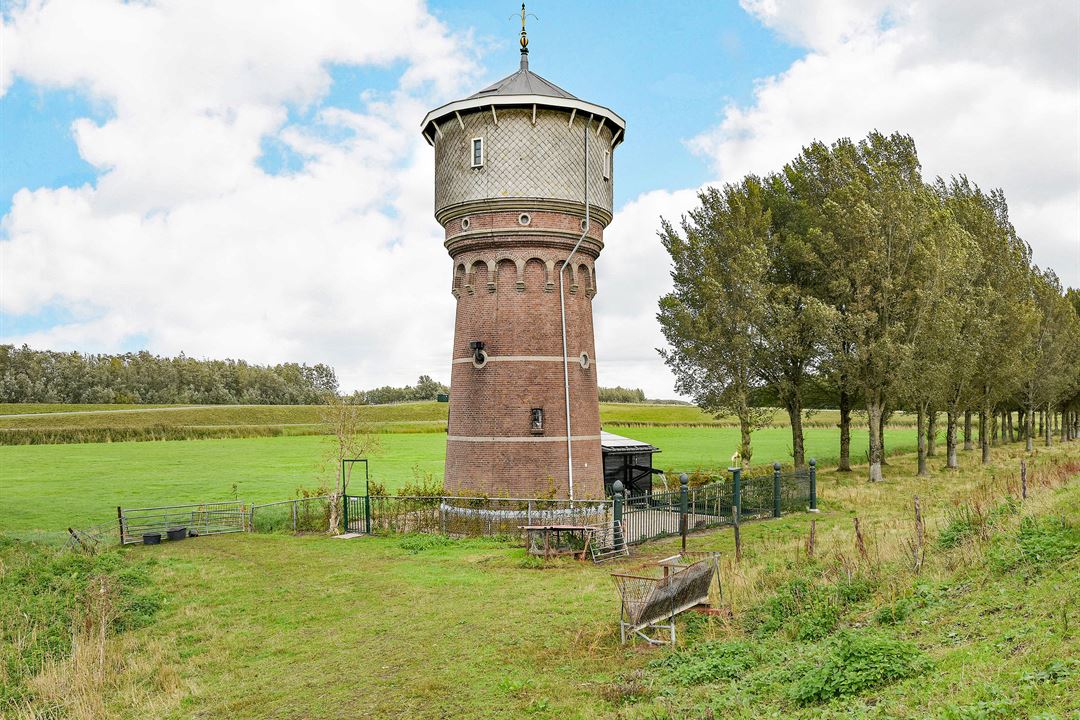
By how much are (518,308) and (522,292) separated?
21.2 inches

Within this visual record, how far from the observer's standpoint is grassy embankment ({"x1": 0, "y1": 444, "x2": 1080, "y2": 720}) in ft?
25.2

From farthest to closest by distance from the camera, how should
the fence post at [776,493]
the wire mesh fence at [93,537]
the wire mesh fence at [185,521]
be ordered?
the fence post at [776,493]
the wire mesh fence at [185,521]
the wire mesh fence at [93,537]

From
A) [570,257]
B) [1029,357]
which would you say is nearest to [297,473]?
[570,257]

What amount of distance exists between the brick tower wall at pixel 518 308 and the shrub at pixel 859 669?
15.3 meters

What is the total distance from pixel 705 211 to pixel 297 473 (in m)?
29.1

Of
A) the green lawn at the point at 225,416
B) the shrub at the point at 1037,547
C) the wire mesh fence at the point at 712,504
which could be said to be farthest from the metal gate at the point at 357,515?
the green lawn at the point at 225,416

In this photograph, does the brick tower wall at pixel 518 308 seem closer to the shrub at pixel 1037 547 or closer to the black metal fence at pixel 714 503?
the black metal fence at pixel 714 503

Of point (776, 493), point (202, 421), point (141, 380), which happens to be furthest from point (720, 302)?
point (141, 380)

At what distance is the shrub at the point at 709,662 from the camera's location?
30.6 ft

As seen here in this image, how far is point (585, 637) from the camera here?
1165 cm

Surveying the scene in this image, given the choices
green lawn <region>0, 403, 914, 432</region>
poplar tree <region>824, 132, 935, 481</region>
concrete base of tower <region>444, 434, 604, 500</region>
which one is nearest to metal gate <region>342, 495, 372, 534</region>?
concrete base of tower <region>444, 434, 604, 500</region>

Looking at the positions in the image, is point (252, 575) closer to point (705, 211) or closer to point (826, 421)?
point (705, 211)

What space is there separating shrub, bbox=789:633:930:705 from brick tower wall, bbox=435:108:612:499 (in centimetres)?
1531

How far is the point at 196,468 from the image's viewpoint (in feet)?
162
